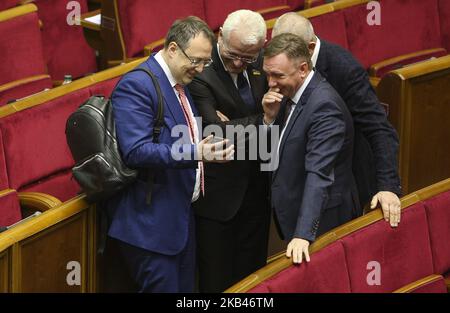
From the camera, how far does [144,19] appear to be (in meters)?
1.00

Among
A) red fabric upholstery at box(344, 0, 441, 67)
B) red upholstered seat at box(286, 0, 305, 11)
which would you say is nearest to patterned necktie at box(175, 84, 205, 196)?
red fabric upholstery at box(344, 0, 441, 67)

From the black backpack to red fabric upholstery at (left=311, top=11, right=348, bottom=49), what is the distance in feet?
1.22

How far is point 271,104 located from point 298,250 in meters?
0.12

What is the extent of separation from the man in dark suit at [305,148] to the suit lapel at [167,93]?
6cm

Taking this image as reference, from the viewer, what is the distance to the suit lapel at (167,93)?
655 millimetres

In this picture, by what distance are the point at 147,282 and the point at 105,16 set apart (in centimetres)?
42

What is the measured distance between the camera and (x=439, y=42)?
111 centimetres

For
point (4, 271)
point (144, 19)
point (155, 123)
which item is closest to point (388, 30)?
point (144, 19)

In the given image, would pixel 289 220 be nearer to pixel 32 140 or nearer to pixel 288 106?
pixel 288 106

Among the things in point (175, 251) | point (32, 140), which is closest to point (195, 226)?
point (175, 251)

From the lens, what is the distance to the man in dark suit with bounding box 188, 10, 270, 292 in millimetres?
688

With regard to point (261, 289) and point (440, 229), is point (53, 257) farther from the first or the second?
point (440, 229)
